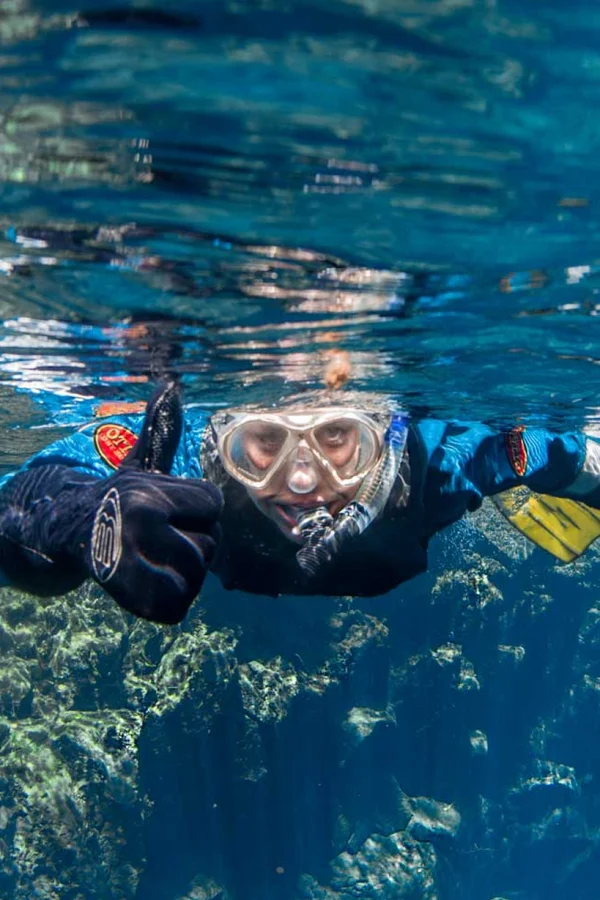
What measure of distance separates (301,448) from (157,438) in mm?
2165

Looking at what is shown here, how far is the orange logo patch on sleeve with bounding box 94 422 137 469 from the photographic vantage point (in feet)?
17.5

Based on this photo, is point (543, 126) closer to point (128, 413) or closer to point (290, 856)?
point (128, 413)

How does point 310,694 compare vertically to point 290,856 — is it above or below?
above

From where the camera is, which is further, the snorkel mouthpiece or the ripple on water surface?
the snorkel mouthpiece

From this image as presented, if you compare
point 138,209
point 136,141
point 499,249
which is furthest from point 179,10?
point 499,249

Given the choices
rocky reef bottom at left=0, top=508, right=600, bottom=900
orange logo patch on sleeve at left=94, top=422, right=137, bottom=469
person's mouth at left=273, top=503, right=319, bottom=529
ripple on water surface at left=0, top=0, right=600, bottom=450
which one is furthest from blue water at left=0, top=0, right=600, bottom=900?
rocky reef bottom at left=0, top=508, right=600, bottom=900

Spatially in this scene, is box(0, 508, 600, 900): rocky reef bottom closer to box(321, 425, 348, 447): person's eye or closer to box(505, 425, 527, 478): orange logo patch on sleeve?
box(505, 425, 527, 478): orange logo patch on sleeve

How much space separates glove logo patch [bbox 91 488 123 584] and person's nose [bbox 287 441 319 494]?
8.62ft

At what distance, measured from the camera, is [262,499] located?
19.9 feet

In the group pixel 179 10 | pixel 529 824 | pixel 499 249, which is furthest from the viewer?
pixel 529 824

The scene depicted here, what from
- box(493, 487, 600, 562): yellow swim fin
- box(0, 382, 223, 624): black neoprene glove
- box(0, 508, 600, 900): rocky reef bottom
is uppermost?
box(0, 382, 223, 624): black neoprene glove

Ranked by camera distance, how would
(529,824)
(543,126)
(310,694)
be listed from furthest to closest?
1. (529,824)
2. (310,694)
3. (543,126)

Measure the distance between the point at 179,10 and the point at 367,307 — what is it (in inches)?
149

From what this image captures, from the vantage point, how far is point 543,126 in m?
3.83
